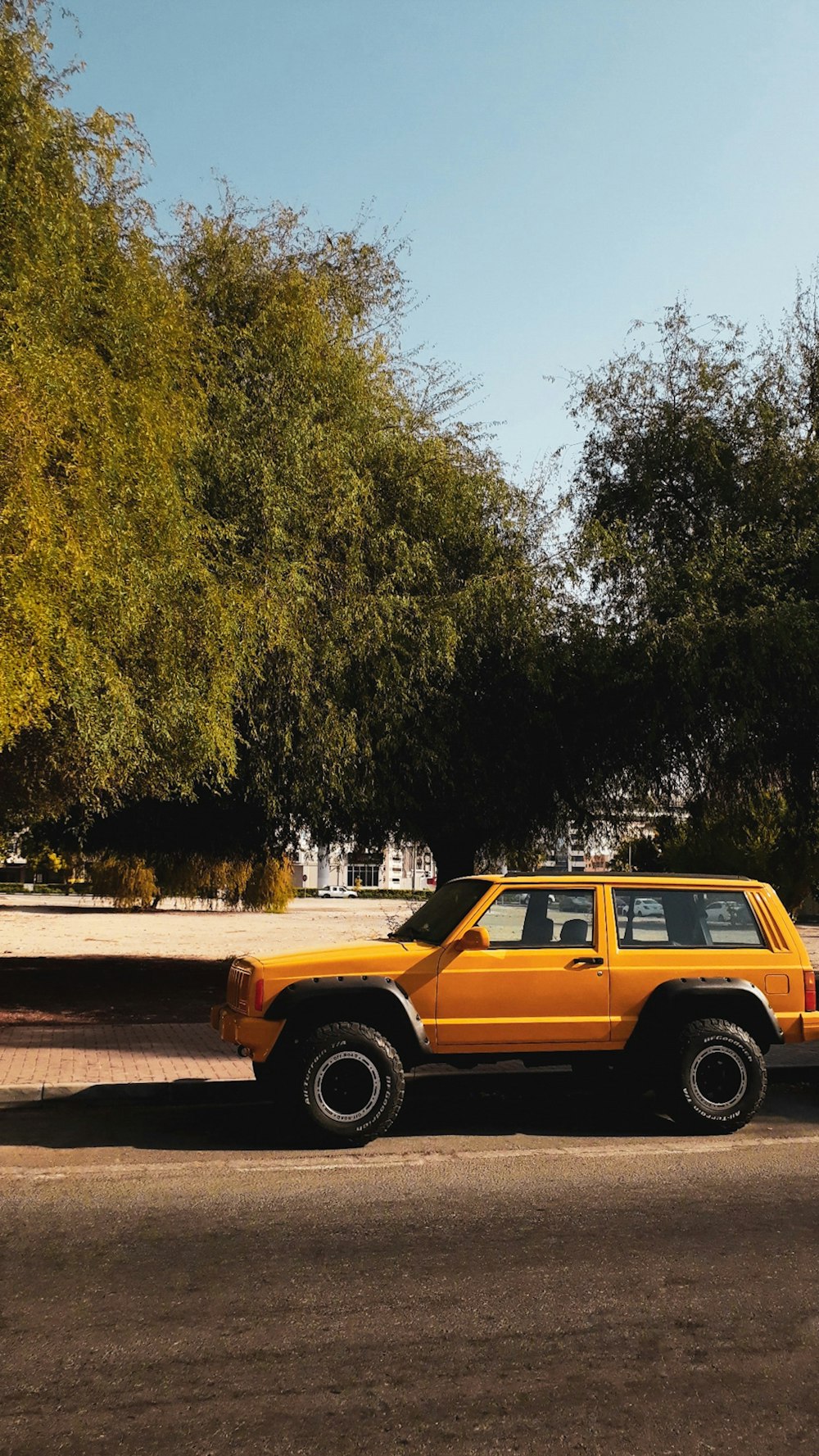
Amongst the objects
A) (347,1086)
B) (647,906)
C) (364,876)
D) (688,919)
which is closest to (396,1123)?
(347,1086)

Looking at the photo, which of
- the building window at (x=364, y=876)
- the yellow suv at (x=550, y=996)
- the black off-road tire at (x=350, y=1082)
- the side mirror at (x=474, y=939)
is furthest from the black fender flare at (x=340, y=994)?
the building window at (x=364, y=876)

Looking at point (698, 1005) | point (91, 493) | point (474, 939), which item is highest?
point (91, 493)

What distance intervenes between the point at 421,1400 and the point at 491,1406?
0.24 metres

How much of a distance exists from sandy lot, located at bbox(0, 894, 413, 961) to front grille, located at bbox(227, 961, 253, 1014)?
840 cm

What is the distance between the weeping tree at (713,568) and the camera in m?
14.4

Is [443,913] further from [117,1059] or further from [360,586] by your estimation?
[360,586]

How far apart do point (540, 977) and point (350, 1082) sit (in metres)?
1.55

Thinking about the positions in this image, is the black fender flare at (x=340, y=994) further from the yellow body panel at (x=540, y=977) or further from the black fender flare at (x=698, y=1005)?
the black fender flare at (x=698, y=1005)

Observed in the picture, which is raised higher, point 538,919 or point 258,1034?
point 538,919

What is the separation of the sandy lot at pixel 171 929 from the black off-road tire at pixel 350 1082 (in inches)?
357

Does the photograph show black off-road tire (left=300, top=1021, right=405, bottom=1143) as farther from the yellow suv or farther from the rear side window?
the rear side window

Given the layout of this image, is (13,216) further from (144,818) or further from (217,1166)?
(144,818)

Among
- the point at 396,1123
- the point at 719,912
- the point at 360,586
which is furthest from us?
the point at 360,586

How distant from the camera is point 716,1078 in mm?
8461
